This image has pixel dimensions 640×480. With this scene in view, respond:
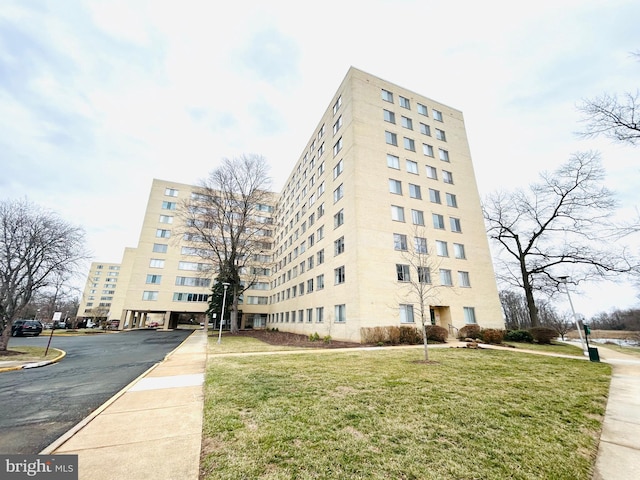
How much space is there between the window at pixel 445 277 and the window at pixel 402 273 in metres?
3.73

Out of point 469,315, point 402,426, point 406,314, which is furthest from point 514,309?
point 402,426

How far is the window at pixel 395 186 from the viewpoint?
2466 centimetres

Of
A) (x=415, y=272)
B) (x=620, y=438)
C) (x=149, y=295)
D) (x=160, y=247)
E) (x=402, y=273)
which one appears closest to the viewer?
(x=620, y=438)

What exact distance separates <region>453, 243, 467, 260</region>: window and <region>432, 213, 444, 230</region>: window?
227 cm

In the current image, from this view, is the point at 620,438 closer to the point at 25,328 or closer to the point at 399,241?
the point at 399,241

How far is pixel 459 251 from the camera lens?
2572 cm

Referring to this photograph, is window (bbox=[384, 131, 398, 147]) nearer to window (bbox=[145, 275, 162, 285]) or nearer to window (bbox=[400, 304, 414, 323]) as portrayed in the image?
window (bbox=[400, 304, 414, 323])

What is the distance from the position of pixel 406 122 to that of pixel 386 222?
12.9 meters

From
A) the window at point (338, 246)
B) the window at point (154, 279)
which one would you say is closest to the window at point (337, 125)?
the window at point (338, 246)

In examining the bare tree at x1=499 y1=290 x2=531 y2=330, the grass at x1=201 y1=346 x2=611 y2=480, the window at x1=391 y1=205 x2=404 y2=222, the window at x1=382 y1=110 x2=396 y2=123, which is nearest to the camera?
the grass at x1=201 y1=346 x2=611 y2=480

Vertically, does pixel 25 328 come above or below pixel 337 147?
below

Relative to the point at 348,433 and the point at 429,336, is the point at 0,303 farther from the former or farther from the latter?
the point at 429,336

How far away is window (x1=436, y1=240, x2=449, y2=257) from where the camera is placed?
80.6ft

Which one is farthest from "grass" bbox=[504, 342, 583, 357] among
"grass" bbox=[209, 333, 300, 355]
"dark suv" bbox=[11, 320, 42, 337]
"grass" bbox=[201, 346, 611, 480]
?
"dark suv" bbox=[11, 320, 42, 337]
